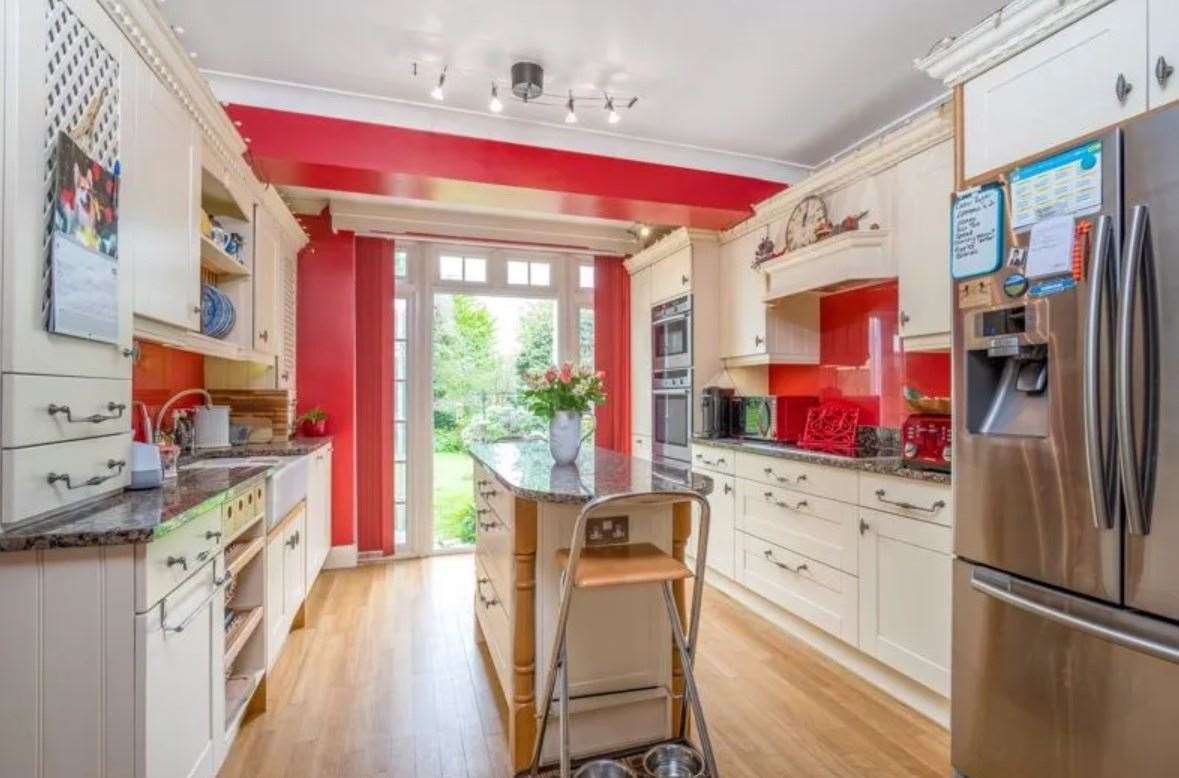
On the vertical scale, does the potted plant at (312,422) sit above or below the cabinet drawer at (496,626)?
above

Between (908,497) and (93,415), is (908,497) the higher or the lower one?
the lower one

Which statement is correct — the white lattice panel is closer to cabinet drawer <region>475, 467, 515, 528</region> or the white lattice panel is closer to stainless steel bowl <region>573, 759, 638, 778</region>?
cabinet drawer <region>475, 467, 515, 528</region>

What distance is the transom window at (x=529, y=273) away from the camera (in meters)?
4.64

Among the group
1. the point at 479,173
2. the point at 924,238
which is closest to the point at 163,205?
the point at 479,173

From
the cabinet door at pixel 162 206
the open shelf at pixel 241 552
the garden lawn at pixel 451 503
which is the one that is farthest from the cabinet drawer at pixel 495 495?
the garden lawn at pixel 451 503

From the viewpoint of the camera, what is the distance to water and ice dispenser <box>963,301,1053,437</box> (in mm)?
1500

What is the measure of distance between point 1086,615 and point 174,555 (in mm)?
2260

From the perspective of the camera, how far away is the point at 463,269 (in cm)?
451

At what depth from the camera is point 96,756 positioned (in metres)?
1.22

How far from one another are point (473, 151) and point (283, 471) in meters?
1.86

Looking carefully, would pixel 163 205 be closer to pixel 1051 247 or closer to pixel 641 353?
pixel 1051 247

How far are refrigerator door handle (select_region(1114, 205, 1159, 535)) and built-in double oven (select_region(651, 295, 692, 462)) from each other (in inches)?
104

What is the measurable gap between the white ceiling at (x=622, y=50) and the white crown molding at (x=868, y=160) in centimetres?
31

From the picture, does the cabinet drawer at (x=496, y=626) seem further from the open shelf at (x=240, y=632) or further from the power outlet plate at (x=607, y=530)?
the open shelf at (x=240, y=632)
